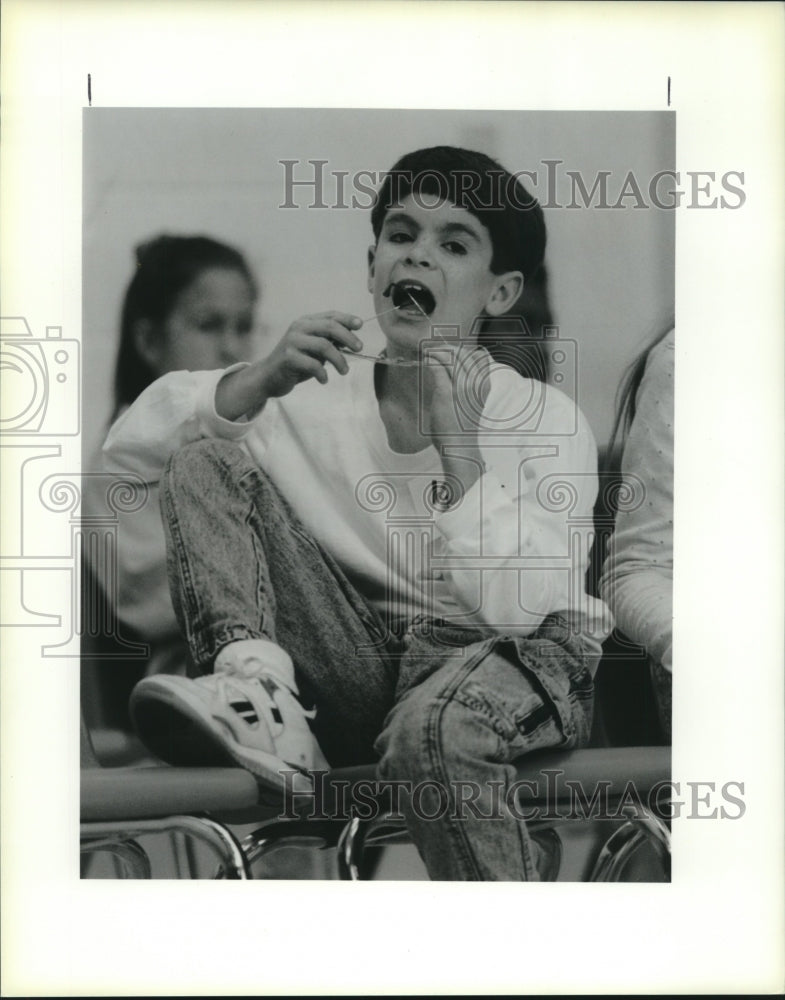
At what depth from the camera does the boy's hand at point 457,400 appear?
7.42ft

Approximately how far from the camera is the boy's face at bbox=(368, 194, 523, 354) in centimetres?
227

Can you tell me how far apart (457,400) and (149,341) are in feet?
2.32

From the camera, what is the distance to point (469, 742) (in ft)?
7.21

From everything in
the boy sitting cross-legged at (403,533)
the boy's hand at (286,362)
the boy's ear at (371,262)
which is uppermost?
the boy's ear at (371,262)

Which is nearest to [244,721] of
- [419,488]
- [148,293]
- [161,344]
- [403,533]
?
[403,533]

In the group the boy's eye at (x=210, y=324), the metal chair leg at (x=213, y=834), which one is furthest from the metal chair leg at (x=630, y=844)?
the boy's eye at (x=210, y=324)

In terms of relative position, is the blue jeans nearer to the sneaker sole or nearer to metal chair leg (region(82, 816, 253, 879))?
the sneaker sole

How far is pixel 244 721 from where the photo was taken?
2.21 meters

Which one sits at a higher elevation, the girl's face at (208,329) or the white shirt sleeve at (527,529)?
the girl's face at (208,329)

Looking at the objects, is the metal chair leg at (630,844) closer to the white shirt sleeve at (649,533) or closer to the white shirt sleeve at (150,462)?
the white shirt sleeve at (649,533)

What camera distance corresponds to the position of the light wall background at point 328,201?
2.26m

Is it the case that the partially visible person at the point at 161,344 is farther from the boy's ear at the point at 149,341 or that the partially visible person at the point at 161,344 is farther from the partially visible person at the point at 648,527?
the partially visible person at the point at 648,527

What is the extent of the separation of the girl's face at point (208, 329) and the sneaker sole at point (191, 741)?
72cm

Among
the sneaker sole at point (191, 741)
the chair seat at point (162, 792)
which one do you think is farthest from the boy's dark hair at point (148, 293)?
the chair seat at point (162, 792)
